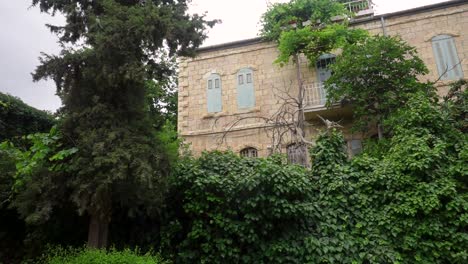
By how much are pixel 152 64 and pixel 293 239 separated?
14.9ft

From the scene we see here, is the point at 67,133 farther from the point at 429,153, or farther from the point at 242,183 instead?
the point at 429,153

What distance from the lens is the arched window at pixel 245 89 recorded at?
13961 mm

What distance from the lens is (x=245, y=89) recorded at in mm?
14125

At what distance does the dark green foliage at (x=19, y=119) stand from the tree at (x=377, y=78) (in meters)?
9.22

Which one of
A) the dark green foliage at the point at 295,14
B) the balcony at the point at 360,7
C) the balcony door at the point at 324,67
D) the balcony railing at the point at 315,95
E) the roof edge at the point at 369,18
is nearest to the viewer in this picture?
the balcony railing at the point at 315,95

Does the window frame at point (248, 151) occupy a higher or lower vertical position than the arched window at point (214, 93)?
lower

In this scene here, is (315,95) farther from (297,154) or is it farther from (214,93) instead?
(214,93)

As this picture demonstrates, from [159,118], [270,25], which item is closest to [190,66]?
[270,25]

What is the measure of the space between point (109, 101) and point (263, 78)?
319 inches

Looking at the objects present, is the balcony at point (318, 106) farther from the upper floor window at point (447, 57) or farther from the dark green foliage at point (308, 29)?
the upper floor window at point (447, 57)

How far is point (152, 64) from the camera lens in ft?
24.7

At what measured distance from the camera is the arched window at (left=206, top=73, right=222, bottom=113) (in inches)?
560

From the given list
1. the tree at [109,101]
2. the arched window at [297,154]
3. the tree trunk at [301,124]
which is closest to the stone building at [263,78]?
the arched window at [297,154]

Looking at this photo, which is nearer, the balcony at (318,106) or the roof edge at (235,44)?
the balcony at (318,106)
